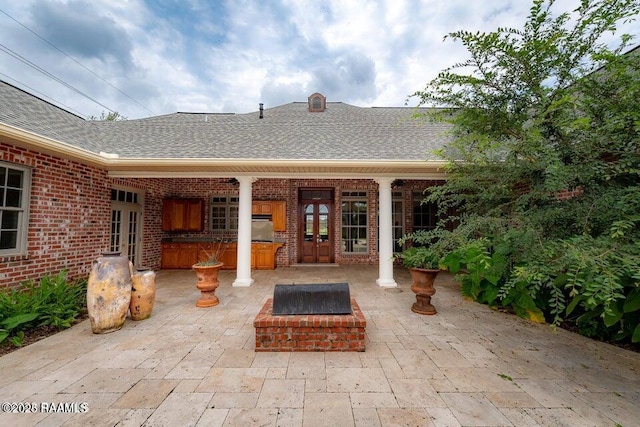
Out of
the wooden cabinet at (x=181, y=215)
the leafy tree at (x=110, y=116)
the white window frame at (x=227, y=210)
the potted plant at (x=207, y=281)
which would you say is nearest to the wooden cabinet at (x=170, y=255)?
the wooden cabinet at (x=181, y=215)

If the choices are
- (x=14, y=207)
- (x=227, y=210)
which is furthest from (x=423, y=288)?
(x=14, y=207)

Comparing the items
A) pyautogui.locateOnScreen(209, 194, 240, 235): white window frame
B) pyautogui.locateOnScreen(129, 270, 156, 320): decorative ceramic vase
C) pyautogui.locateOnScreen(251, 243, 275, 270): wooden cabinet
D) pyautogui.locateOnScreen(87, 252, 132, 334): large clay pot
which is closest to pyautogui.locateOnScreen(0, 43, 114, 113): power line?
pyautogui.locateOnScreen(209, 194, 240, 235): white window frame

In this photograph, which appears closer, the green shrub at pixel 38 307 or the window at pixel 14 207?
the green shrub at pixel 38 307

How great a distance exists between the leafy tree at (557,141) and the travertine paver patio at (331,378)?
639 mm

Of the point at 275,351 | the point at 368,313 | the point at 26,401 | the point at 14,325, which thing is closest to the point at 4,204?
the point at 14,325

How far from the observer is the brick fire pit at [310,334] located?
9.33ft

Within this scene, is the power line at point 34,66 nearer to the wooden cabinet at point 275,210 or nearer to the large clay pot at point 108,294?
the wooden cabinet at point 275,210

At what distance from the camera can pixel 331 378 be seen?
91.8 inches

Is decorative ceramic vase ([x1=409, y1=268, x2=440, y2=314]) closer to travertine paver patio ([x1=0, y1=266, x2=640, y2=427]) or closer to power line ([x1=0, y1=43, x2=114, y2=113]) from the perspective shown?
travertine paver patio ([x1=0, y1=266, x2=640, y2=427])

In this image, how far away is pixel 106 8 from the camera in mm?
6625

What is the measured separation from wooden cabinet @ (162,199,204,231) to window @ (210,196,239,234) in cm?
51

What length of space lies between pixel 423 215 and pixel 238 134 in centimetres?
680

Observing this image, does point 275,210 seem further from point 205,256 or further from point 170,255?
point 170,255

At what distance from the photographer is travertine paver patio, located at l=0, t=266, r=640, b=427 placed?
6.13 feet
